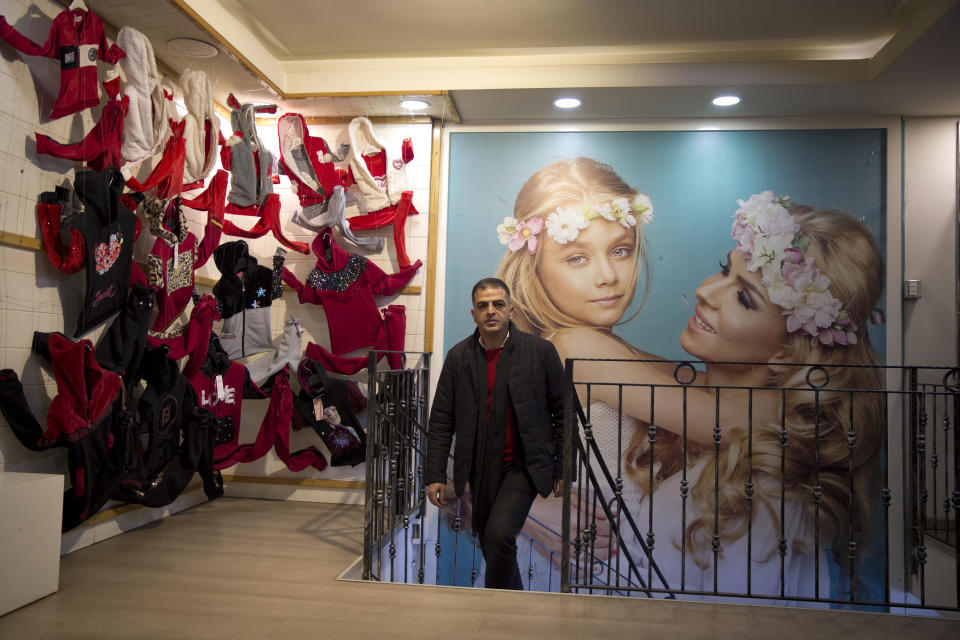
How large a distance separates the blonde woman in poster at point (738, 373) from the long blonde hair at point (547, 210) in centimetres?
1

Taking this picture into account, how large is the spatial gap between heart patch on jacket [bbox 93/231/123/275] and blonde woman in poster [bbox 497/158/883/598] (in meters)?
2.65

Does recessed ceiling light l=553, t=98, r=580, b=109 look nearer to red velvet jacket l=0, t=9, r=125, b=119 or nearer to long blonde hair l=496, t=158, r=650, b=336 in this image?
long blonde hair l=496, t=158, r=650, b=336

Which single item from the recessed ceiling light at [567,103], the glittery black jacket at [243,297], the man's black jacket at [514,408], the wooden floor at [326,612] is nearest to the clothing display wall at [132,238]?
the glittery black jacket at [243,297]

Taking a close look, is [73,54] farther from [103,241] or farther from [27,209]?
[103,241]

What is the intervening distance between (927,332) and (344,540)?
164 inches

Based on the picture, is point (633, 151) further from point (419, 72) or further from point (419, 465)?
point (419, 465)

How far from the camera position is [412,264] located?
4.79m

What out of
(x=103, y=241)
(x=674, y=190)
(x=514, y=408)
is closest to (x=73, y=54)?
(x=103, y=241)

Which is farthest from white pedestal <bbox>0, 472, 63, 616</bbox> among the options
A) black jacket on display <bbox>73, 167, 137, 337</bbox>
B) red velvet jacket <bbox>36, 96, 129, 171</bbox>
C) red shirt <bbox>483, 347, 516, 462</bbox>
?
red shirt <bbox>483, 347, 516, 462</bbox>

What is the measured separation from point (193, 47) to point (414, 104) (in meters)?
1.48

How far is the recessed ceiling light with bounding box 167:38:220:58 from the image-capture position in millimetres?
3742

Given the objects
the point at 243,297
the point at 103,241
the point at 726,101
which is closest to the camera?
the point at 103,241

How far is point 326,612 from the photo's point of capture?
8.55 feet

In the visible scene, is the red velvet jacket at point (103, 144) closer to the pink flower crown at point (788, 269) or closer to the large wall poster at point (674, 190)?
the large wall poster at point (674, 190)
